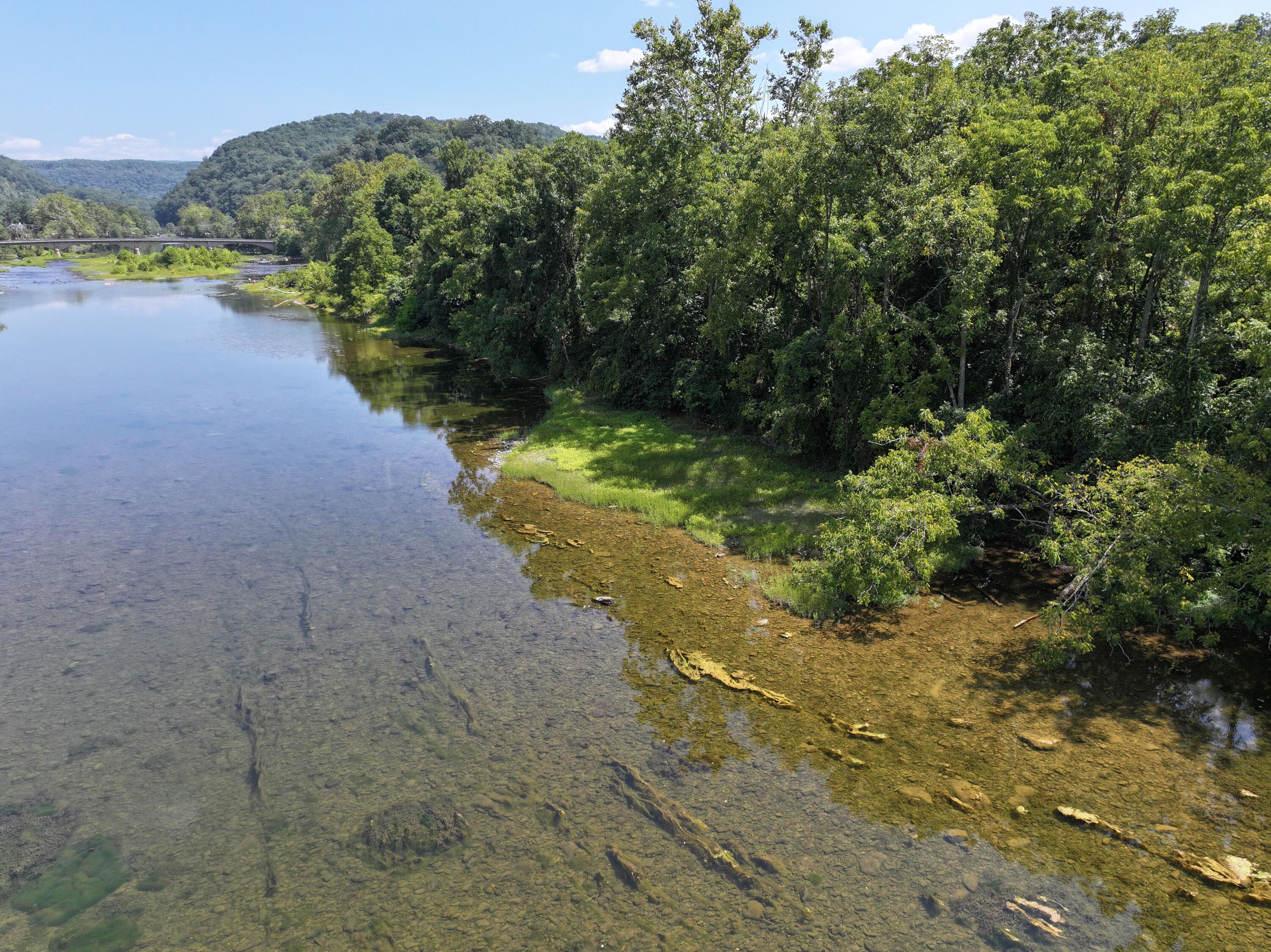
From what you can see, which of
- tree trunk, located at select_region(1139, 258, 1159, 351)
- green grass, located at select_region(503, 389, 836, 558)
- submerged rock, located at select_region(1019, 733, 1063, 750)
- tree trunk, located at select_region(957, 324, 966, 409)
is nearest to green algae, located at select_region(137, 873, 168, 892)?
submerged rock, located at select_region(1019, 733, 1063, 750)

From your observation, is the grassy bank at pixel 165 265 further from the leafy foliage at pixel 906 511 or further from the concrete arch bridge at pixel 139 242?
the leafy foliage at pixel 906 511

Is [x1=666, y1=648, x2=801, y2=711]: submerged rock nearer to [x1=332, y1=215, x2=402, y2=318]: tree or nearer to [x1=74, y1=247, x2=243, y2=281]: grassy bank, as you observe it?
[x1=332, y1=215, x2=402, y2=318]: tree

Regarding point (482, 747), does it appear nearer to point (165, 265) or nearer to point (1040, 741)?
point (1040, 741)

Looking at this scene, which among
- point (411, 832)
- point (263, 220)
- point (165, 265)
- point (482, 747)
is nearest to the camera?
point (411, 832)

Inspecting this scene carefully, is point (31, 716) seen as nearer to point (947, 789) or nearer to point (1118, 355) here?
point (947, 789)

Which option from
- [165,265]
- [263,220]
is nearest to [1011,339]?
[165,265]

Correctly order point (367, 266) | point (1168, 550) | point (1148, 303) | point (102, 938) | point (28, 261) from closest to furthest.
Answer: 1. point (102, 938)
2. point (1168, 550)
3. point (1148, 303)
4. point (367, 266)
5. point (28, 261)
